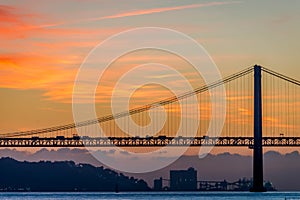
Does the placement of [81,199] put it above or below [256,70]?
below

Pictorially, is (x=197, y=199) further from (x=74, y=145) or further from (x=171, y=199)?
(x=74, y=145)

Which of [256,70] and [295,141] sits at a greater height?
[256,70]

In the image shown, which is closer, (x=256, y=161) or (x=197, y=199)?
(x=256, y=161)

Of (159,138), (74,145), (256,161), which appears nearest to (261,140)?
(256,161)

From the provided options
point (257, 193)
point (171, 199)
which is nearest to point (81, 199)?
point (171, 199)

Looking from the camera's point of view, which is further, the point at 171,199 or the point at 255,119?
the point at 171,199

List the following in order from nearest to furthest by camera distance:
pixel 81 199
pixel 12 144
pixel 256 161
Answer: pixel 256 161
pixel 12 144
pixel 81 199

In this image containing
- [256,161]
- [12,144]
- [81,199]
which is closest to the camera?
[256,161]

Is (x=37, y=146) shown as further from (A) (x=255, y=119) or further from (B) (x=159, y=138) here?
(A) (x=255, y=119)
